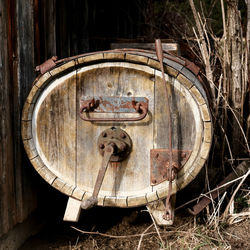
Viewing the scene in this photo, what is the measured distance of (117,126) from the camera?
7.68 feet

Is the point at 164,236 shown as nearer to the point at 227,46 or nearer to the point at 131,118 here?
the point at 131,118

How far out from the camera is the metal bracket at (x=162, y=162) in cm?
230

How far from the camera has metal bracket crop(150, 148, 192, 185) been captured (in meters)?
2.30

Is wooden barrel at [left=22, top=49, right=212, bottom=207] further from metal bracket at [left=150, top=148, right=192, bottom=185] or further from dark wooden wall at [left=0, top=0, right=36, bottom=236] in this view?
dark wooden wall at [left=0, top=0, right=36, bottom=236]

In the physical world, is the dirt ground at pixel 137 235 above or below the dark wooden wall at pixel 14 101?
below

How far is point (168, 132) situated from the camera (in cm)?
230

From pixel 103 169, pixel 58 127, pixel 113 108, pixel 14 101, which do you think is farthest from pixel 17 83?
pixel 103 169

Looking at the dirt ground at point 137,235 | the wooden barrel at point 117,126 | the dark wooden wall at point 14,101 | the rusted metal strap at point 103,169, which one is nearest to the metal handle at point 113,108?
the wooden barrel at point 117,126

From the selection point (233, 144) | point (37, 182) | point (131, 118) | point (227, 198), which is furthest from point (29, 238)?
point (233, 144)

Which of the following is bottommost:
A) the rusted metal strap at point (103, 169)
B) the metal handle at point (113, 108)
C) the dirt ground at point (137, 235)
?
the dirt ground at point (137, 235)

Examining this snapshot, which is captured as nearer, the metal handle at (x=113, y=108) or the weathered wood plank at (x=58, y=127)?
the metal handle at (x=113, y=108)

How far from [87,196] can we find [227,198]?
1122 mm

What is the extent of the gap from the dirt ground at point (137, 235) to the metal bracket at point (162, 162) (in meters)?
0.33

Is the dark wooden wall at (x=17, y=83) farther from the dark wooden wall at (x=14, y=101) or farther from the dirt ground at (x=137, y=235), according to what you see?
the dirt ground at (x=137, y=235)
